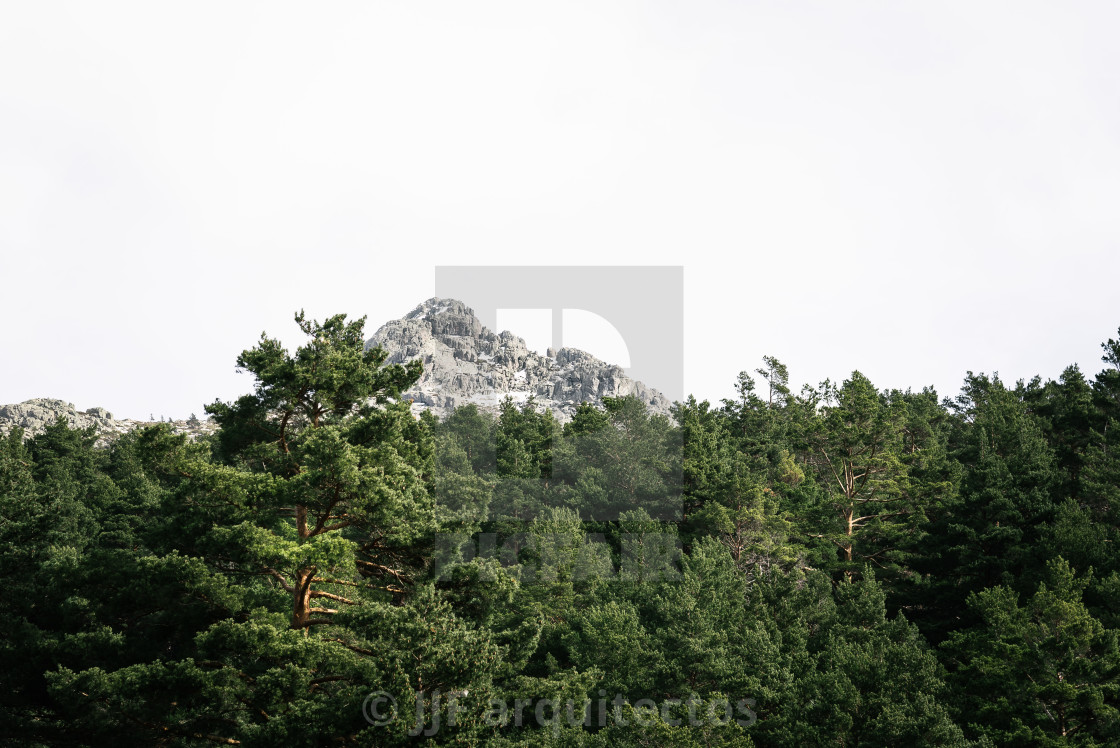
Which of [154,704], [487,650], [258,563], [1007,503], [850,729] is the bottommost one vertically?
[850,729]

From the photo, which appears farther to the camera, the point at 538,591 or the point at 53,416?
the point at 53,416

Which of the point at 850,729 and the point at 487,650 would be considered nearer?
the point at 487,650

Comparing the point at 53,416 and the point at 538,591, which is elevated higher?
the point at 53,416

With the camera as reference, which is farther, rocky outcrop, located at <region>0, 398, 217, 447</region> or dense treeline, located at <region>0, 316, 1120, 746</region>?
rocky outcrop, located at <region>0, 398, 217, 447</region>

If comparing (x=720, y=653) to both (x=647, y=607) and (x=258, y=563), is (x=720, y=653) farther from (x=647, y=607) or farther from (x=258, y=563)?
(x=258, y=563)

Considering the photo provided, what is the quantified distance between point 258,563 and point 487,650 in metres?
6.03

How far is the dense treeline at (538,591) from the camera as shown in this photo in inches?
618

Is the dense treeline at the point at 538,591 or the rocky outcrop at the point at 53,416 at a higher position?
the rocky outcrop at the point at 53,416

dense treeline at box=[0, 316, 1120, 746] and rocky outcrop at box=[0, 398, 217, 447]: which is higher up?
rocky outcrop at box=[0, 398, 217, 447]

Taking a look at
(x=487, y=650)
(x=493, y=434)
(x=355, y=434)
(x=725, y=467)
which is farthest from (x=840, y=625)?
(x=493, y=434)

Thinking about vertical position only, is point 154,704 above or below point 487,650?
below

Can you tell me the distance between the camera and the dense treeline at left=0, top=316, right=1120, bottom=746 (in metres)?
15.7

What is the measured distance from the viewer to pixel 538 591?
1125 inches

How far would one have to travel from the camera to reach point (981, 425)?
Result: 4028 cm
